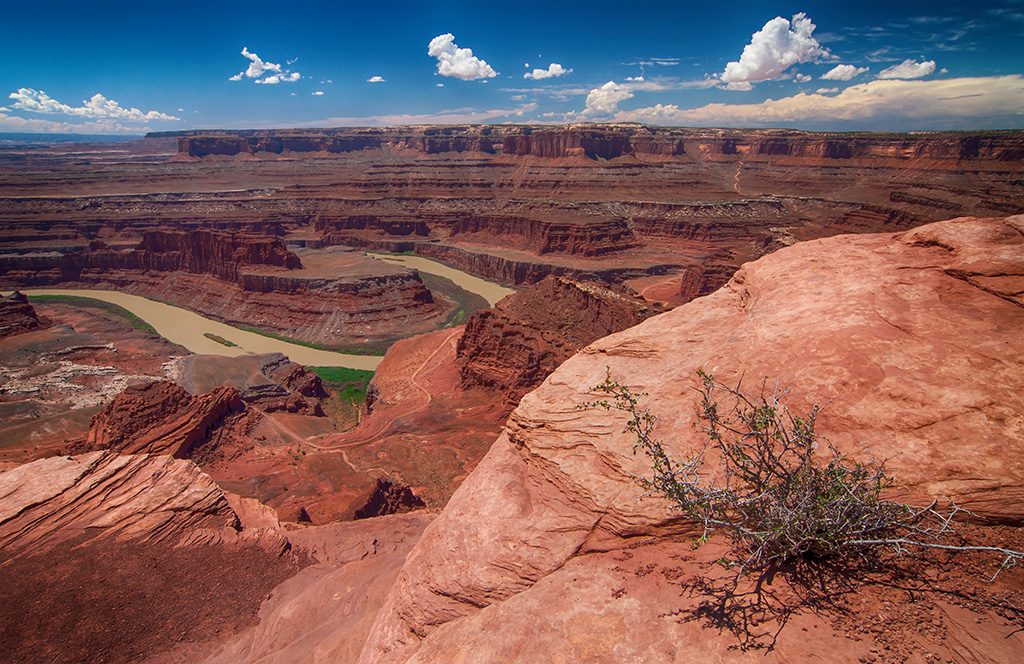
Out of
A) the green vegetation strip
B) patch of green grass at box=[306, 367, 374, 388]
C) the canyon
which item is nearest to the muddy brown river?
patch of green grass at box=[306, 367, 374, 388]

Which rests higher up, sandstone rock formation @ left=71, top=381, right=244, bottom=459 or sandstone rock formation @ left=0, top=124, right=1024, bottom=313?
sandstone rock formation @ left=0, top=124, right=1024, bottom=313

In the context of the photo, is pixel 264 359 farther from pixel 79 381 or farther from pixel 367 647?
pixel 367 647

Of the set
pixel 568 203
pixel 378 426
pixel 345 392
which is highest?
pixel 568 203

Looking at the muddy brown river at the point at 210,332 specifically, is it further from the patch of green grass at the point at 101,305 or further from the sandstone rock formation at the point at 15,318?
the sandstone rock formation at the point at 15,318

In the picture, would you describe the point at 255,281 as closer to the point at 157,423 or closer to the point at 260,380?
the point at 260,380

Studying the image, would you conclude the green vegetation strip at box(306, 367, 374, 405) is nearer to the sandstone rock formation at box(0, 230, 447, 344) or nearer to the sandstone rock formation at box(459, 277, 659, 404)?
the sandstone rock formation at box(0, 230, 447, 344)

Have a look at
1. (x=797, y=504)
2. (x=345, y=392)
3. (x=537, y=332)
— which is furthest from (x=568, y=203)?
(x=797, y=504)
